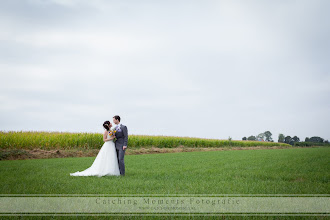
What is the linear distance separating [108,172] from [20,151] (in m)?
15.2

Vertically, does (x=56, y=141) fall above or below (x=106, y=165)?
below

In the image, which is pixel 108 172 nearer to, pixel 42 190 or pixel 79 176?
pixel 79 176

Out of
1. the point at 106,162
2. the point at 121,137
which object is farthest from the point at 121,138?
the point at 106,162

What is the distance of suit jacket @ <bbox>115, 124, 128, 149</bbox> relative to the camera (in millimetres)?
10211

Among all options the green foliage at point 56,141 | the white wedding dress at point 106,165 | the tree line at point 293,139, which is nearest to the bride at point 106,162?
the white wedding dress at point 106,165

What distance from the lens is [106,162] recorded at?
10289mm

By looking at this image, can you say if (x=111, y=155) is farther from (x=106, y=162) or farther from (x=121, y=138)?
(x=121, y=138)

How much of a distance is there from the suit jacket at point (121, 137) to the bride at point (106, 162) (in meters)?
0.27

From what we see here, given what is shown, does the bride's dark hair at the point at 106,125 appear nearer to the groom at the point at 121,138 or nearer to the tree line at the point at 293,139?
the groom at the point at 121,138

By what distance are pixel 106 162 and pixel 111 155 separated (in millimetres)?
377

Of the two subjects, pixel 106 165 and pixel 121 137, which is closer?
pixel 106 165

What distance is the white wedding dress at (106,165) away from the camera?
1011 centimetres

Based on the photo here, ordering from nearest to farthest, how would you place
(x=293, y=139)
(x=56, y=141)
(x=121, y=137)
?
1. (x=121, y=137)
2. (x=56, y=141)
3. (x=293, y=139)

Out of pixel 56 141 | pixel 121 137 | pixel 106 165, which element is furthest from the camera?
pixel 56 141
